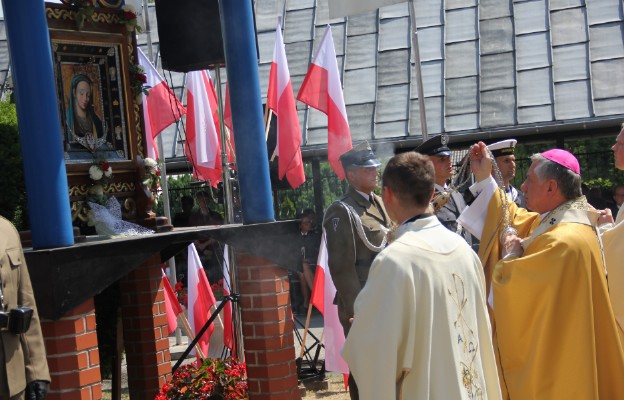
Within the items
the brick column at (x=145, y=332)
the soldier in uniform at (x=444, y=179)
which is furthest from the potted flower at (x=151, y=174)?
the soldier in uniform at (x=444, y=179)

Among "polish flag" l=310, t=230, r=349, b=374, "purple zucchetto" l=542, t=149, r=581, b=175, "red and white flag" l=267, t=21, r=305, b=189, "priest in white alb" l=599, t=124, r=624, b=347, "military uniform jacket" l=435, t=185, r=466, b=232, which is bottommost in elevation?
"polish flag" l=310, t=230, r=349, b=374

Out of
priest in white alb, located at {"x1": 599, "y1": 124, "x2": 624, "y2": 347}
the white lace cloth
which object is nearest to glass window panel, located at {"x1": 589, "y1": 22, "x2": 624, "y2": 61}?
priest in white alb, located at {"x1": 599, "y1": 124, "x2": 624, "y2": 347}

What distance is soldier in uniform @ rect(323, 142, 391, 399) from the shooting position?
6.09 m

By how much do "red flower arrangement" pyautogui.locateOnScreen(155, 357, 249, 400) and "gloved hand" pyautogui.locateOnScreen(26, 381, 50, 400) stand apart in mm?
1357

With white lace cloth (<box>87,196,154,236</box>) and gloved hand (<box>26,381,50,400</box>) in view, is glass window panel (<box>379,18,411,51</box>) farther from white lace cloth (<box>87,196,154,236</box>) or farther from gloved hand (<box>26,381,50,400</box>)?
gloved hand (<box>26,381,50,400</box>)

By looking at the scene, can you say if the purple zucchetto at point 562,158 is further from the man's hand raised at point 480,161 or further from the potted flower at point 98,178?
the potted flower at point 98,178

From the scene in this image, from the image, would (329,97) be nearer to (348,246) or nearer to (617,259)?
(348,246)

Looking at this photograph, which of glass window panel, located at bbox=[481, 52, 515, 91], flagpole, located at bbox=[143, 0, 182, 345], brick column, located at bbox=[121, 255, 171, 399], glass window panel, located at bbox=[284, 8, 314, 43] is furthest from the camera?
glass window panel, located at bbox=[284, 8, 314, 43]

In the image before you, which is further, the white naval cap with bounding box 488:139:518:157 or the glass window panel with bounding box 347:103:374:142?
the glass window panel with bounding box 347:103:374:142

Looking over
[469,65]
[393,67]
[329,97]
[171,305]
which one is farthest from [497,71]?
[171,305]

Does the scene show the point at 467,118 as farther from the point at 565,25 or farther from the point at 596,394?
the point at 596,394

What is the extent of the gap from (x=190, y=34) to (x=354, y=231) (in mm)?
2467

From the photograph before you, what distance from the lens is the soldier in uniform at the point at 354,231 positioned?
6.09m

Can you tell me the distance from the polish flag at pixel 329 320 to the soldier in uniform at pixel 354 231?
1.53m
